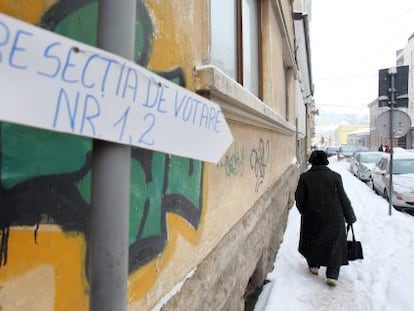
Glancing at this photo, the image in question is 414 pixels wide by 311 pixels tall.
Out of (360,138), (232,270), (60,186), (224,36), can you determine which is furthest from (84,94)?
(360,138)

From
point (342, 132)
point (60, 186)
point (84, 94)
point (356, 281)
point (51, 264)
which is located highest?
point (342, 132)

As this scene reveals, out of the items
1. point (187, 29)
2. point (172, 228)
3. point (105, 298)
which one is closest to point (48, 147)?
point (105, 298)

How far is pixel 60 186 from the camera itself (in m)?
1.15

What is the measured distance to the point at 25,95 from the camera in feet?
2.16

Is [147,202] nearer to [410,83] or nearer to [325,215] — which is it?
[325,215]

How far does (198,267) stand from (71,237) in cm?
105

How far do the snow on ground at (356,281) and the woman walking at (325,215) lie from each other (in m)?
0.24

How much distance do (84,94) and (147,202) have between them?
927 millimetres

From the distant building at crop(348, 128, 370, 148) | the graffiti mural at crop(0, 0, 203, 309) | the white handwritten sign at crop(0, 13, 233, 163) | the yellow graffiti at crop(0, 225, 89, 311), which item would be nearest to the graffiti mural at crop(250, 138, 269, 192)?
the graffiti mural at crop(0, 0, 203, 309)

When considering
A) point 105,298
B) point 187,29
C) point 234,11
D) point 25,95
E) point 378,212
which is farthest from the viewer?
point 378,212

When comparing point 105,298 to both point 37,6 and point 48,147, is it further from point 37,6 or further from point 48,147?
point 37,6

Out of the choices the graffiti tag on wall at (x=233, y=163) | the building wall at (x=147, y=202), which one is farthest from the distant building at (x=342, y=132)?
the building wall at (x=147, y=202)

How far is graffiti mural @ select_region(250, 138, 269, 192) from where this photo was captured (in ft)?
13.1

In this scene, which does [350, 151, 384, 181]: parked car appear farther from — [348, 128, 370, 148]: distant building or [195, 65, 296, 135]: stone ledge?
[348, 128, 370, 148]: distant building
